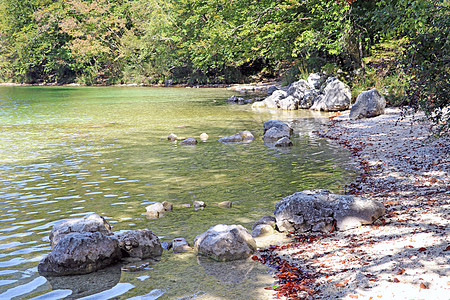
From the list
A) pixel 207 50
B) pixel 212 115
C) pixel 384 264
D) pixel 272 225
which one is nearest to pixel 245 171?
pixel 272 225

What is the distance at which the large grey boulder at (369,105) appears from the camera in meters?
17.3

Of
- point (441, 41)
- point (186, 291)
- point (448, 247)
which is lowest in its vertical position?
point (186, 291)

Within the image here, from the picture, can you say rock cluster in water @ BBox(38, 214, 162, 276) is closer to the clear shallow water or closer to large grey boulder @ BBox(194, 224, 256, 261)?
the clear shallow water

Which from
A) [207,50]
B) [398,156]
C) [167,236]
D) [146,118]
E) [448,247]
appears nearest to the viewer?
[448,247]

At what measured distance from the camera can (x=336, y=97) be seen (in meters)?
22.2

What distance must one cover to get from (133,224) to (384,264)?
4255mm

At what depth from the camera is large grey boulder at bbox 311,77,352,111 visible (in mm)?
21922

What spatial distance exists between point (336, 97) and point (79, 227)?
715 inches

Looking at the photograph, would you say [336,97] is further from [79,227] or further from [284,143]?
[79,227]

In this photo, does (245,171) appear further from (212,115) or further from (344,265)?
(212,115)

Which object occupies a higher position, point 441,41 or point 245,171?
point 441,41

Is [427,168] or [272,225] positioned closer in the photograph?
[272,225]

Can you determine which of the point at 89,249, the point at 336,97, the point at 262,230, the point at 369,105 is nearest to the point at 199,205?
the point at 262,230

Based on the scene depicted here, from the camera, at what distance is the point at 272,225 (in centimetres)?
702
